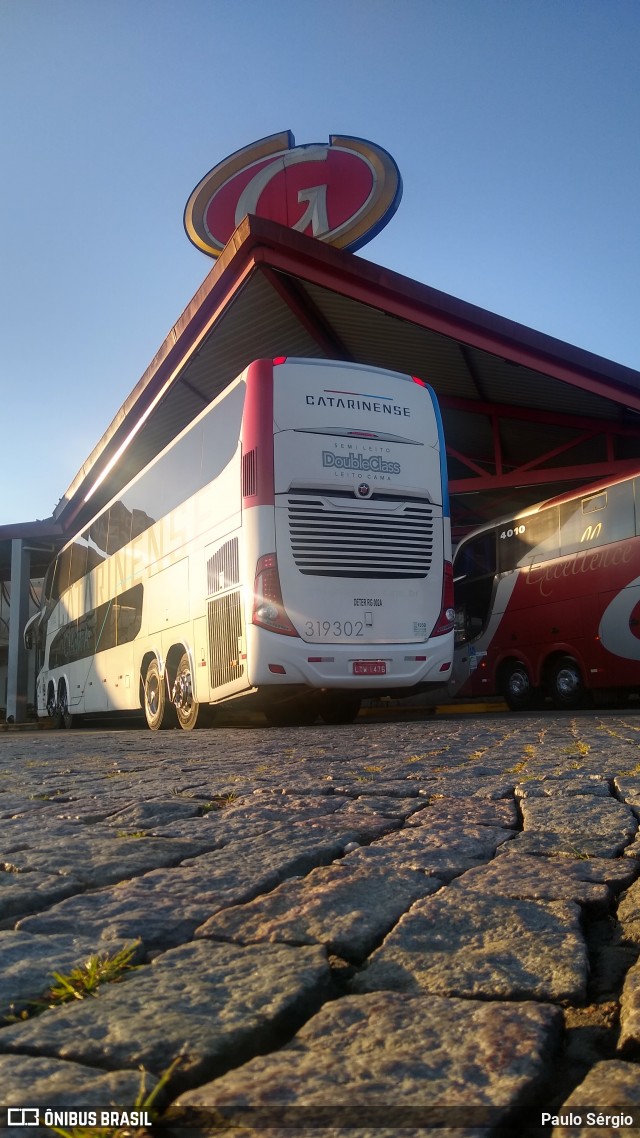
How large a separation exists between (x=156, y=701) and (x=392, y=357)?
28.7ft

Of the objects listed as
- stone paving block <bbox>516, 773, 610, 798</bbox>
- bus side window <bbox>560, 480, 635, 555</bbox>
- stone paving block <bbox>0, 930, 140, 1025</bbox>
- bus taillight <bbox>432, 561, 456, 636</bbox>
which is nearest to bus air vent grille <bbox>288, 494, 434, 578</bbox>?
bus taillight <bbox>432, 561, 456, 636</bbox>

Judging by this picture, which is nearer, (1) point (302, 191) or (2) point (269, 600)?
(2) point (269, 600)

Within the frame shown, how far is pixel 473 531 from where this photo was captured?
59.7 feet

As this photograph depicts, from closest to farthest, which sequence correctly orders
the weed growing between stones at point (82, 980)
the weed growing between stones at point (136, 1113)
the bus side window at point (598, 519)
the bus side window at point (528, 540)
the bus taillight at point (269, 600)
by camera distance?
the weed growing between stones at point (136, 1113) → the weed growing between stones at point (82, 980) → the bus taillight at point (269, 600) → the bus side window at point (598, 519) → the bus side window at point (528, 540)

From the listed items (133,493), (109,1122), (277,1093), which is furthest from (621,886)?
(133,493)

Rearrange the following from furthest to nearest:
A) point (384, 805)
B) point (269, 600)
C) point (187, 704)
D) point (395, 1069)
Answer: point (187, 704) < point (269, 600) < point (384, 805) < point (395, 1069)

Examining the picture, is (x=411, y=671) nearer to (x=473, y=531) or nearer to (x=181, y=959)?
(x=181, y=959)

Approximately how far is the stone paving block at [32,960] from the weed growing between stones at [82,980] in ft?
0.05

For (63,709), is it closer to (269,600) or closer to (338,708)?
(338,708)

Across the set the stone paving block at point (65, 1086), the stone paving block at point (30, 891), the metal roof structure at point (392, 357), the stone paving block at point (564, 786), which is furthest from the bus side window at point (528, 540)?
the stone paving block at point (65, 1086)

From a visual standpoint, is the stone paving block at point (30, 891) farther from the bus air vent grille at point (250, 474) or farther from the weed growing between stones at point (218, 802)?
the bus air vent grille at point (250, 474)

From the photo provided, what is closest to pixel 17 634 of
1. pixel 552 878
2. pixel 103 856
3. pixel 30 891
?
pixel 103 856

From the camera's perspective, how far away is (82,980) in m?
1.61

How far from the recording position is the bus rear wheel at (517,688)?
628 inches
